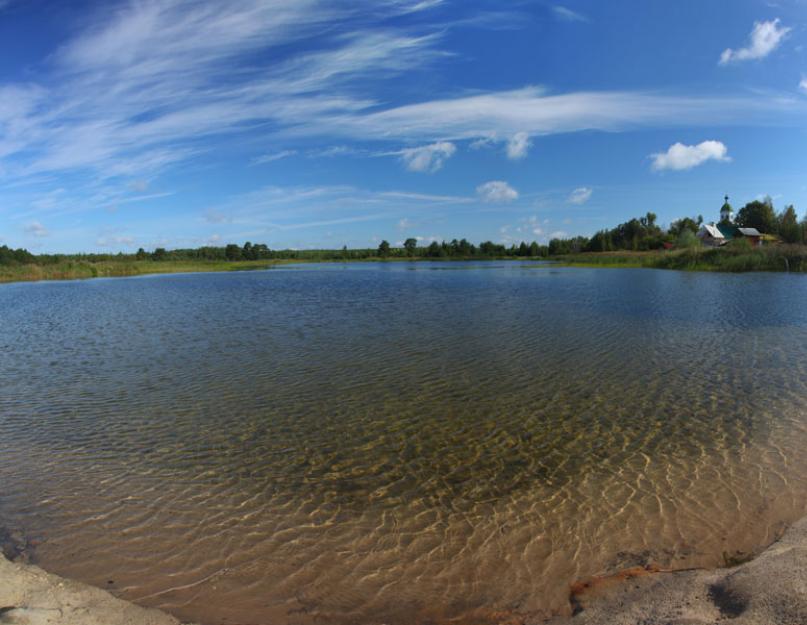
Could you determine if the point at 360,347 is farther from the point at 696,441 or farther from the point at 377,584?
the point at 377,584

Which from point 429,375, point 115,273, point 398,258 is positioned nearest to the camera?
point 429,375

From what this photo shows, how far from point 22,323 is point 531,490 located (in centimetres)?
2456

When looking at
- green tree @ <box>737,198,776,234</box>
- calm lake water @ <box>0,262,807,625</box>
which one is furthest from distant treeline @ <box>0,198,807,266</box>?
calm lake water @ <box>0,262,807,625</box>

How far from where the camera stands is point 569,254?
374 ft

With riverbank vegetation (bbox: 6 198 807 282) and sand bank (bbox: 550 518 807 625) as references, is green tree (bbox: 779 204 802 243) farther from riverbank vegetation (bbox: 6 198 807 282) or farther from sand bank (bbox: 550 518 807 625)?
sand bank (bbox: 550 518 807 625)

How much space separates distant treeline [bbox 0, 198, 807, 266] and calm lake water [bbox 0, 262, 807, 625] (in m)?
65.4

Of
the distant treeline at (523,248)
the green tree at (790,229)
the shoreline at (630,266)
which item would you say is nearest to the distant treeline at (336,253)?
the distant treeline at (523,248)

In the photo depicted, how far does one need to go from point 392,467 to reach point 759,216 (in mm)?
111692

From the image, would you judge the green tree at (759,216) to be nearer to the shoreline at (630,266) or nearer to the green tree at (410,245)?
the shoreline at (630,266)

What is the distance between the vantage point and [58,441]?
7.62 metres

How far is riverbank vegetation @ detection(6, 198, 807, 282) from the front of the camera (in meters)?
50.0

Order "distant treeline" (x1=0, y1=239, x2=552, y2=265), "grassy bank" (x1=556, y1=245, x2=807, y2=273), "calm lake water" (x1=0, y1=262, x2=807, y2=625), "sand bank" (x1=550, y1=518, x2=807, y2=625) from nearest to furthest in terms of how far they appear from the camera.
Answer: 1. "sand bank" (x1=550, y1=518, x2=807, y2=625)
2. "calm lake water" (x1=0, y1=262, x2=807, y2=625)
3. "grassy bank" (x1=556, y1=245, x2=807, y2=273)
4. "distant treeline" (x1=0, y1=239, x2=552, y2=265)

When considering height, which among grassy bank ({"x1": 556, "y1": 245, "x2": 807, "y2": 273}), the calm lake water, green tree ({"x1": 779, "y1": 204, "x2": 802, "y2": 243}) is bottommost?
the calm lake water

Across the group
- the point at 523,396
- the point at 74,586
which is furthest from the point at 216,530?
the point at 523,396
